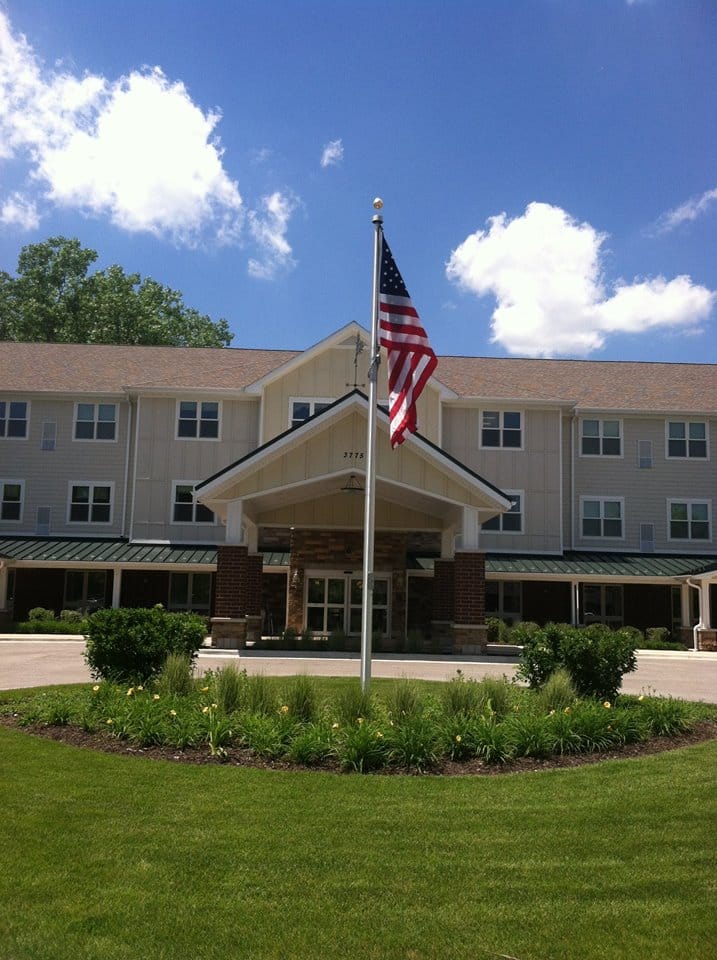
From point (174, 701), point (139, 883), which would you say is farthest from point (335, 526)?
point (139, 883)

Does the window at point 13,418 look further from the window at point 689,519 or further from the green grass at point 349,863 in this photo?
the green grass at point 349,863

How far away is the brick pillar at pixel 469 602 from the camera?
22.4m

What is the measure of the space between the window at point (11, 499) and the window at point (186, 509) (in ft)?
18.3

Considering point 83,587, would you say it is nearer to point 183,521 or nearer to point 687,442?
point 183,521

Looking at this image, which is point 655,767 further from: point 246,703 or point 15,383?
point 15,383

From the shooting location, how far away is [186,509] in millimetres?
32375

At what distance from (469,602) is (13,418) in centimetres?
1919

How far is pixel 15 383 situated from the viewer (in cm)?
3341

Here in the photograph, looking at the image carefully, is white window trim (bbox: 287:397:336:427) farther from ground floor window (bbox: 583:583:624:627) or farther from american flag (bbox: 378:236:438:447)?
american flag (bbox: 378:236:438:447)

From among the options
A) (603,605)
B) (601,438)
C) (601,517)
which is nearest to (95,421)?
(601,438)

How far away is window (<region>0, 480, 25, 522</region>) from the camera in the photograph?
107 ft

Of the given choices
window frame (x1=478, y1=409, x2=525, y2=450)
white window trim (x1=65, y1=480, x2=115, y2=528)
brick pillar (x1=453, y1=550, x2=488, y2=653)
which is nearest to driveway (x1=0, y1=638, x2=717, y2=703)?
brick pillar (x1=453, y1=550, x2=488, y2=653)

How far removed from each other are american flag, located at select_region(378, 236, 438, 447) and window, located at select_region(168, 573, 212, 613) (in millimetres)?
21250

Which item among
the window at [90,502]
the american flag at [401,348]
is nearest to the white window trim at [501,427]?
the window at [90,502]
